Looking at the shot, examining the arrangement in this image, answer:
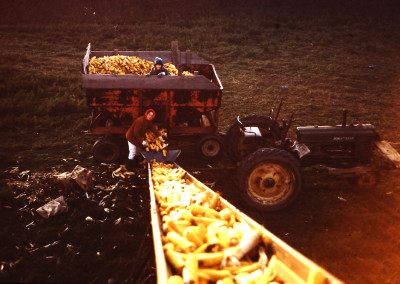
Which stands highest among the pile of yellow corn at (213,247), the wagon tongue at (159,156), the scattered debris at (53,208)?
the pile of yellow corn at (213,247)

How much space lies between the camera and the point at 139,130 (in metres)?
7.89

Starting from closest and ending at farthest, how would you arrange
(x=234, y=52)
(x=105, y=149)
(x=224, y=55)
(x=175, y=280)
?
(x=175, y=280) < (x=105, y=149) < (x=224, y=55) < (x=234, y=52)

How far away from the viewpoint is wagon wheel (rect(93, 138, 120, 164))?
8.80 m

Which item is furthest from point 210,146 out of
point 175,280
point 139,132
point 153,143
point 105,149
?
point 175,280

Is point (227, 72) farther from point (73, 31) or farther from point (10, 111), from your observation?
point (73, 31)

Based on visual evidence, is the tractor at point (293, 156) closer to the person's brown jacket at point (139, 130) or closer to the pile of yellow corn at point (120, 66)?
the person's brown jacket at point (139, 130)

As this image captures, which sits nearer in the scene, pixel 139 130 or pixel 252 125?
pixel 139 130

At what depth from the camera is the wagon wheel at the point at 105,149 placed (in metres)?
8.80

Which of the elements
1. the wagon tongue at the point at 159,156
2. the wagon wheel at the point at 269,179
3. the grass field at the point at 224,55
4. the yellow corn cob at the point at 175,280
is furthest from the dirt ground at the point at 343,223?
the grass field at the point at 224,55

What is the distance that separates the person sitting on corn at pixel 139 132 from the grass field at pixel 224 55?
6.33 feet

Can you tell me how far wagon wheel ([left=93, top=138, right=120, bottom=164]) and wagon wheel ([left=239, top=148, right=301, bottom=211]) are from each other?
4.03 m

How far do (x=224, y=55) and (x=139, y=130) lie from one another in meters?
14.2

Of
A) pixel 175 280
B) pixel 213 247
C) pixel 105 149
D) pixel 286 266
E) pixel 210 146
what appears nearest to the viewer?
pixel 175 280

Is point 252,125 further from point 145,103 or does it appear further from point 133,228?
point 133,228
